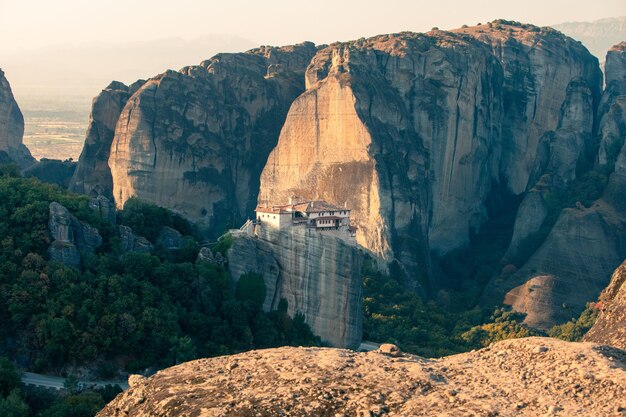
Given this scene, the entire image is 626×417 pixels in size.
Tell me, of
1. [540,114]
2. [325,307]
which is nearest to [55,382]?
[325,307]

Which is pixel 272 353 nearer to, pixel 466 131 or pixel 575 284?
pixel 575 284

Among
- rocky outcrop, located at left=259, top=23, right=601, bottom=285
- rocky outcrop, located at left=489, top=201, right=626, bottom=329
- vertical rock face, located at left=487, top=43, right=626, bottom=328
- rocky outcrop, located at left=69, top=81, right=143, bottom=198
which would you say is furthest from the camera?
rocky outcrop, located at left=69, top=81, right=143, bottom=198

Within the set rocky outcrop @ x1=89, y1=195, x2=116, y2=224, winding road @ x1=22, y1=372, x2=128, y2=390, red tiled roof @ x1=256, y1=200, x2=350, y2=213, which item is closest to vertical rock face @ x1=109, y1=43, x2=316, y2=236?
red tiled roof @ x1=256, y1=200, x2=350, y2=213

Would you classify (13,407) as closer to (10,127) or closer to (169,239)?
(169,239)

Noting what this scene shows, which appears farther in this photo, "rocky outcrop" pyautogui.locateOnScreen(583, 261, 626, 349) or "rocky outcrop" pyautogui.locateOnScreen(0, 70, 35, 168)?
"rocky outcrop" pyautogui.locateOnScreen(0, 70, 35, 168)

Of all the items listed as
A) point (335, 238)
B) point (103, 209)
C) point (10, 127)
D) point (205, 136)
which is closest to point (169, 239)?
point (103, 209)

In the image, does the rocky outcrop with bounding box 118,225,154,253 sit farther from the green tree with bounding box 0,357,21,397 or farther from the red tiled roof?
the green tree with bounding box 0,357,21,397

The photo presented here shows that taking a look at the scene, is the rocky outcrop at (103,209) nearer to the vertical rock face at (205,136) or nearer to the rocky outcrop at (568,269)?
the vertical rock face at (205,136)
